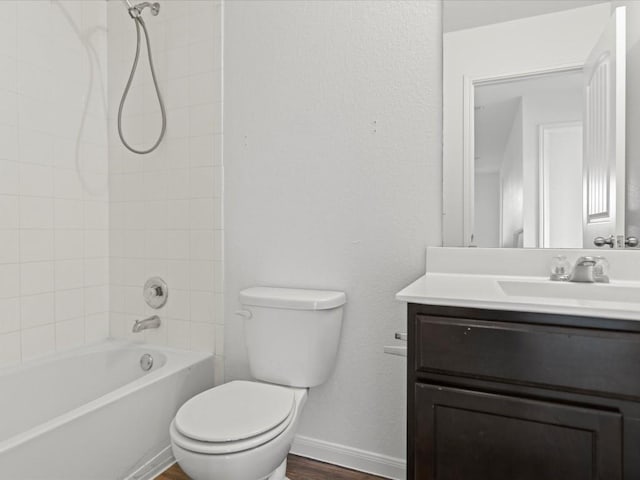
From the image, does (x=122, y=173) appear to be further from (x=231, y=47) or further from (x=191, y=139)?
(x=231, y=47)

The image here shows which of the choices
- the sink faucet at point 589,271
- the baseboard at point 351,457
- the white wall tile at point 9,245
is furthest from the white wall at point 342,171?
the white wall tile at point 9,245

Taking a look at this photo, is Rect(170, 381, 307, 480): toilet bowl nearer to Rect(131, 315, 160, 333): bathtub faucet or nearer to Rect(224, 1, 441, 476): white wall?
Rect(224, 1, 441, 476): white wall

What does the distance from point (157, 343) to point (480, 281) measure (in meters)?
1.60

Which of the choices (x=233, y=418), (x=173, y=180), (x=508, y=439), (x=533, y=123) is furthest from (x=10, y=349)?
(x=533, y=123)

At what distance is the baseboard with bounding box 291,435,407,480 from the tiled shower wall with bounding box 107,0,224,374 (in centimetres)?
56

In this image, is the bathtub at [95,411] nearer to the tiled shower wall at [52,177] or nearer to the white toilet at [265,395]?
the tiled shower wall at [52,177]

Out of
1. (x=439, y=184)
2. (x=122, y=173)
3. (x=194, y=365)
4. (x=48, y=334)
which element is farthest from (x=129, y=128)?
(x=439, y=184)

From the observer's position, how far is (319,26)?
1771 millimetres

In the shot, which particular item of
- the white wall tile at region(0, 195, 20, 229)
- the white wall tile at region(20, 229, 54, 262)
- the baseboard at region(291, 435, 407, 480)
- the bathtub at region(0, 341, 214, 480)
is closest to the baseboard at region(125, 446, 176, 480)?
the bathtub at region(0, 341, 214, 480)

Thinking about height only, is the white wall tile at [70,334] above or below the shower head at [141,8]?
below

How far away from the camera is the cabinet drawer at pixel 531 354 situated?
92 cm

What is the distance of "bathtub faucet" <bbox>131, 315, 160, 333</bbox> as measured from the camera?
2.00 meters

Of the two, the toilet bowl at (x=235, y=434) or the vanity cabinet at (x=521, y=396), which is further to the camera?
the toilet bowl at (x=235, y=434)

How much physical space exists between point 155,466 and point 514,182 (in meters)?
1.79
